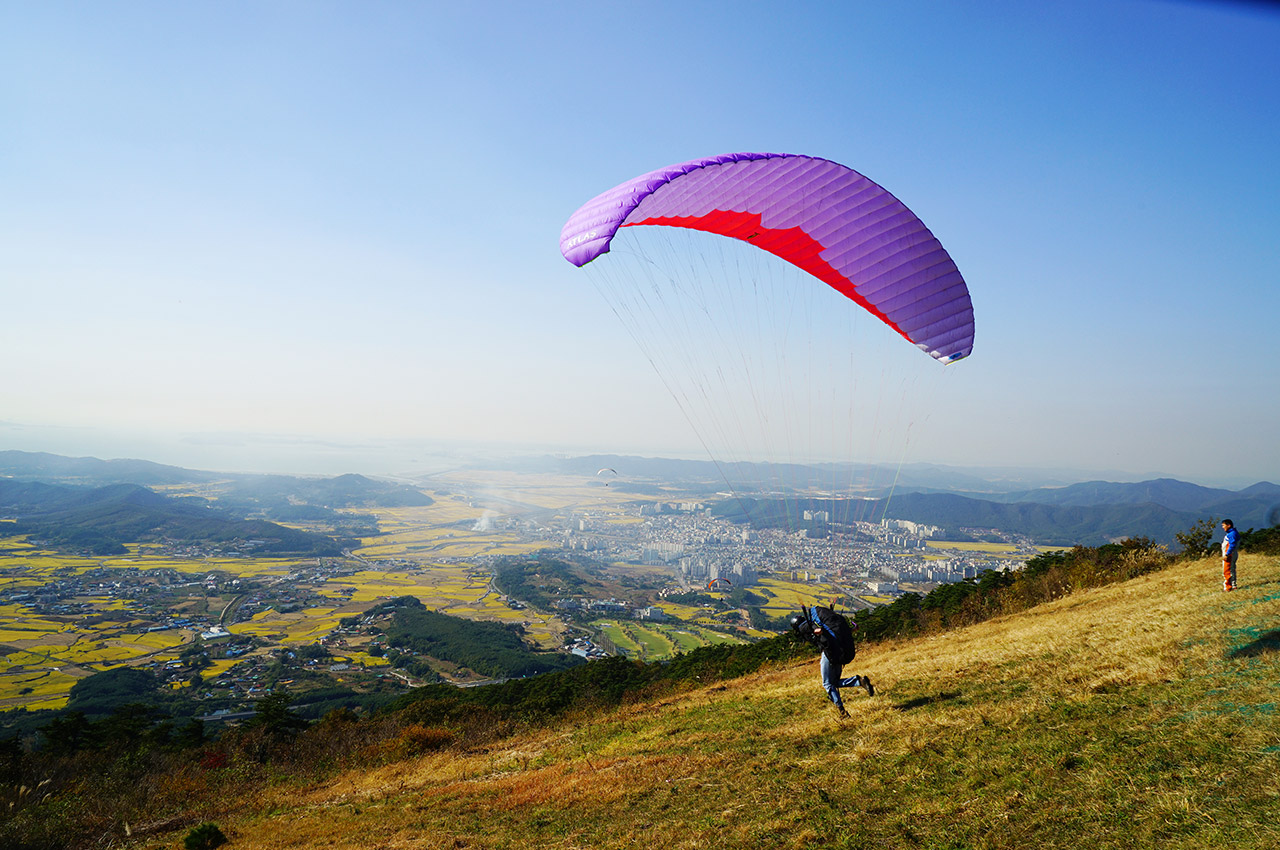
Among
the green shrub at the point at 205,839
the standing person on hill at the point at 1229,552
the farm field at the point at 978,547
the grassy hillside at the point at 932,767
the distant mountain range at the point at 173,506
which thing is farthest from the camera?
the distant mountain range at the point at 173,506

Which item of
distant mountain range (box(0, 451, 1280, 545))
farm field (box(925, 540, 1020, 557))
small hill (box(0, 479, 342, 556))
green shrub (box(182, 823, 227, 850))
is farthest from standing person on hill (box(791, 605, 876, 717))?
small hill (box(0, 479, 342, 556))

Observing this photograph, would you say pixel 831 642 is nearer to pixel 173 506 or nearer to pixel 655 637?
pixel 655 637

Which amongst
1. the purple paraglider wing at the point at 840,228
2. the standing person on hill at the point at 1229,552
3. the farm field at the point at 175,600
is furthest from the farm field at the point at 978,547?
the purple paraglider wing at the point at 840,228

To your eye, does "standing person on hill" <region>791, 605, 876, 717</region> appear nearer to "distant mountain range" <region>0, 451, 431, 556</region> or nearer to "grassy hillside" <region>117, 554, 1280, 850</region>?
"grassy hillside" <region>117, 554, 1280, 850</region>

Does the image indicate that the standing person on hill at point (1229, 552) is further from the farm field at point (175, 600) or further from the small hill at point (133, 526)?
the small hill at point (133, 526)

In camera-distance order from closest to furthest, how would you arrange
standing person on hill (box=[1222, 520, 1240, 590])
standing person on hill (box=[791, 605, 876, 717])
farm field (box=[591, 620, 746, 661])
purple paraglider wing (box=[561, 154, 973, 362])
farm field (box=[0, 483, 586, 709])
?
standing person on hill (box=[791, 605, 876, 717])
purple paraglider wing (box=[561, 154, 973, 362])
standing person on hill (box=[1222, 520, 1240, 590])
farm field (box=[0, 483, 586, 709])
farm field (box=[591, 620, 746, 661])

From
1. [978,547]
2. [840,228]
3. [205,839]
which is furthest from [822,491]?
[205,839]
